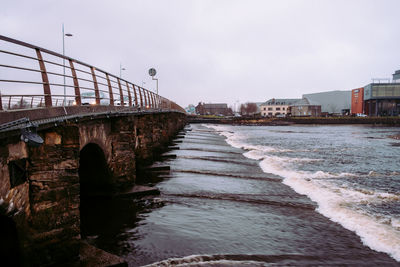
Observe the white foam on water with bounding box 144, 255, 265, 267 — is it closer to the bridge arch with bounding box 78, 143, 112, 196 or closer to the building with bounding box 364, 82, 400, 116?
the bridge arch with bounding box 78, 143, 112, 196

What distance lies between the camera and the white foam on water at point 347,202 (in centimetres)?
809

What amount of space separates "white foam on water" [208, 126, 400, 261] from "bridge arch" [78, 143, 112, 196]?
7.32 meters

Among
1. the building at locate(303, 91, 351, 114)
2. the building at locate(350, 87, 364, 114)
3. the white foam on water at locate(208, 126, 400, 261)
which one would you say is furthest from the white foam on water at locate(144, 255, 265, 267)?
the building at locate(303, 91, 351, 114)

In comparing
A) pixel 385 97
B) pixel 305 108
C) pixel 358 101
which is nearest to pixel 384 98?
pixel 385 97

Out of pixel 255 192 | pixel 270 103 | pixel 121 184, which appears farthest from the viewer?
pixel 270 103

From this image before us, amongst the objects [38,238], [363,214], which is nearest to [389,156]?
[363,214]

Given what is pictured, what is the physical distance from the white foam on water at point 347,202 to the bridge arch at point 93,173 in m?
7.32

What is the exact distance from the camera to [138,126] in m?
16.4

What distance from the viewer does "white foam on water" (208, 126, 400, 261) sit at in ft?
26.5

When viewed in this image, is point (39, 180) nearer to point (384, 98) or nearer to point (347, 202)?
point (347, 202)

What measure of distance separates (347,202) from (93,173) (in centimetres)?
906

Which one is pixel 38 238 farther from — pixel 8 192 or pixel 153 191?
Result: pixel 153 191

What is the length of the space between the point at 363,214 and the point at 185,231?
5.91 m

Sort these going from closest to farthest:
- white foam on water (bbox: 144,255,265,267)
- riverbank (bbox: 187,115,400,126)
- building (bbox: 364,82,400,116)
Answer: white foam on water (bbox: 144,255,265,267), riverbank (bbox: 187,115,400,126), building (bbox: 364,82,400,116)
